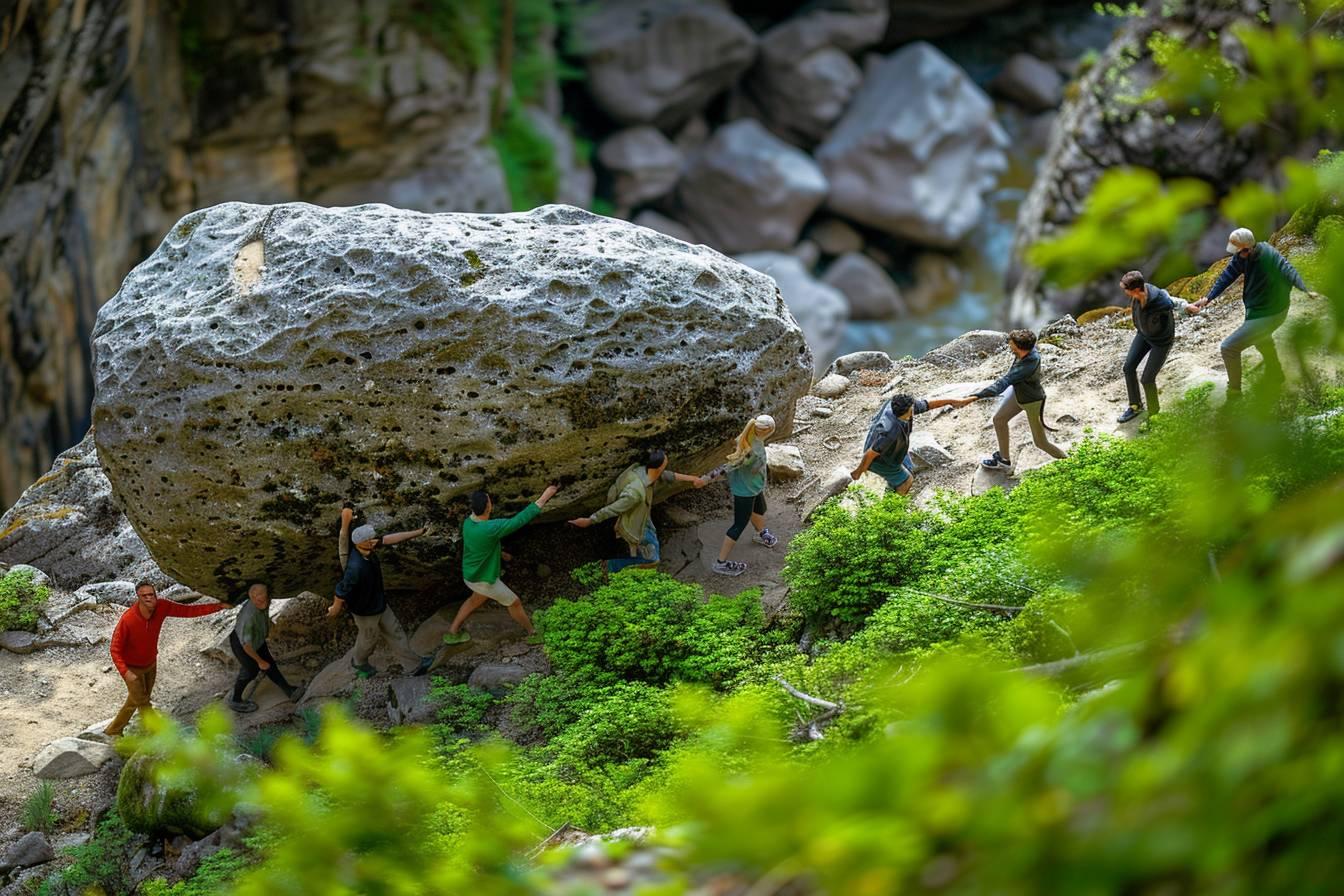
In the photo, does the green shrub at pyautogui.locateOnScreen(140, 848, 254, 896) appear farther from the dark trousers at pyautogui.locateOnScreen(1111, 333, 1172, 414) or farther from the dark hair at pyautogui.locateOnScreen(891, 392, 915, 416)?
the dark trousers at pyautogui.locateOnScreen(1111, 333, 1172, 414)

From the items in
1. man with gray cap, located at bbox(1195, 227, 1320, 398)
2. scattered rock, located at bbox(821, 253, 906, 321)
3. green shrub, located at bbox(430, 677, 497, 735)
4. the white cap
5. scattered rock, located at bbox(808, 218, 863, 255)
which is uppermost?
the white cap

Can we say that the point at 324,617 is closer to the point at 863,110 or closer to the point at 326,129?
the point at 326,129

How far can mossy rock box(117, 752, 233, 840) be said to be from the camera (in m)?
7.81

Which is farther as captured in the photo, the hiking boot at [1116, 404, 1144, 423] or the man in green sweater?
the hiking boot at [1116, 404, 1144, 423]

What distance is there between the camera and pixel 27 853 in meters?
8.01

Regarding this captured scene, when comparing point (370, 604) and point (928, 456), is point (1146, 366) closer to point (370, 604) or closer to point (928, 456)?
point (928, 456)

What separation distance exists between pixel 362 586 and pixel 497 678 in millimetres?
1258

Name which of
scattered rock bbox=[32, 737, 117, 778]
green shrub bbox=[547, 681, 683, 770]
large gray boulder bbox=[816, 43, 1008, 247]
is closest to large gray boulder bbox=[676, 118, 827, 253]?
large gray boulder bbox=[816, 43, 1008, 247]

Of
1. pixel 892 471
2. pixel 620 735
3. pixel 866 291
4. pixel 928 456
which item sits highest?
pixel 892 471

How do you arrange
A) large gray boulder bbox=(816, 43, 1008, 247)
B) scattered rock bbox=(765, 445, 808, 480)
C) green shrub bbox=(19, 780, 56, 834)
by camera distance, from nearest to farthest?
green shrub bbox=(19, 780, 56, 834)
scattered rock bbox=(765, 445, 808, 480)
large gray boulder bbox=(816, 43, 1008, 247)

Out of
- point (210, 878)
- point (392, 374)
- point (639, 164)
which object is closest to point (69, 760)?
point (210, 878)

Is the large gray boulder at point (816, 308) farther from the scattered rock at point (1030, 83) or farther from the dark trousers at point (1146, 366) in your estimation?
the dark trousers at point (1146, 366)

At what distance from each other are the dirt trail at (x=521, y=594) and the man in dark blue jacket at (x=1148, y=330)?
0.38 m

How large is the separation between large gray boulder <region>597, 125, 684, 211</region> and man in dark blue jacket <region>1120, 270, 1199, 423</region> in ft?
65.2
